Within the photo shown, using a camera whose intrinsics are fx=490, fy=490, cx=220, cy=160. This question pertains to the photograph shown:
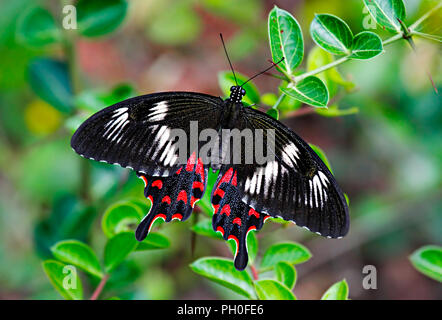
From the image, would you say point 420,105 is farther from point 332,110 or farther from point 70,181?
point 70,181

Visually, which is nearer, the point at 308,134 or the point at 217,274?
the point at 217,274

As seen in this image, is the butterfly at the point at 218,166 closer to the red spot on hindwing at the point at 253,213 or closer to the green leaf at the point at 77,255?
the red spot on hindwing at the point at 253,213

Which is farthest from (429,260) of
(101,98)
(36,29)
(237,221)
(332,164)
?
(332,164)

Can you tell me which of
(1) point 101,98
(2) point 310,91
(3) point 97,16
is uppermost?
(3) point 97,16

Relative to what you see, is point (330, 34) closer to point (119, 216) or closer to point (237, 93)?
point (237, 93)

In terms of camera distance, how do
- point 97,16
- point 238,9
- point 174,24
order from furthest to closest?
point 174,24 < point 238,9 < point 97,16

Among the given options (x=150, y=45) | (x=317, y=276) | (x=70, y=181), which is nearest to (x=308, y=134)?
(x=317, y=276)

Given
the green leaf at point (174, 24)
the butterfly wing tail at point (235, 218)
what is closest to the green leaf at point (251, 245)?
the butterfly wing tail at point (235, 218)
